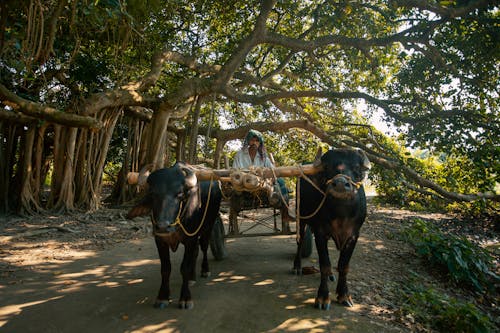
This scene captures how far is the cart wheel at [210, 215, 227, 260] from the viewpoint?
5.25 meters

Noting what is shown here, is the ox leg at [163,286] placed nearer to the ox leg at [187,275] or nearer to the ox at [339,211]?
the ox leg at [187,275]

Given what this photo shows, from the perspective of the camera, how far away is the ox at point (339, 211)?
3638 mm

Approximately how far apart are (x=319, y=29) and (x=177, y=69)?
203 inches

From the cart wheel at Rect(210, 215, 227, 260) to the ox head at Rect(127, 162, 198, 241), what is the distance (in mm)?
1508

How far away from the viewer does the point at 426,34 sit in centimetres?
764

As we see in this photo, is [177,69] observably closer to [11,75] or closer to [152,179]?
[11,75]

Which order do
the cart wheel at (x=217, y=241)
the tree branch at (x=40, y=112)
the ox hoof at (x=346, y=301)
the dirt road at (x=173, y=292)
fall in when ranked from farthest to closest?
the tree branch at (x=40, y=112), the cart wheel at (x=217, y=241), the ox hoof at (x=346, y=301), the dirt road at (x=173, y=292)

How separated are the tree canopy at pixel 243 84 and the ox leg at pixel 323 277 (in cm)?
436

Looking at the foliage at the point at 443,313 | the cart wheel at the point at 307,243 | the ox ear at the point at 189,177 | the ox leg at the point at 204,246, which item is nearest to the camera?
the foliage at the point at 443,313

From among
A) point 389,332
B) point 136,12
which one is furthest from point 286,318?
point 136,12

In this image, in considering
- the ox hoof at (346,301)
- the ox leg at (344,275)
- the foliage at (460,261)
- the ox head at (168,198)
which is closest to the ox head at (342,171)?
the ox leg at (344,275)

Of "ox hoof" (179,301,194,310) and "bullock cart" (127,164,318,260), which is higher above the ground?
"bullock cart" (127,164,318,260)

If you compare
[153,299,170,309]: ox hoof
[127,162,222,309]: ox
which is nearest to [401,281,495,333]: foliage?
[127,162,222,309]: ox

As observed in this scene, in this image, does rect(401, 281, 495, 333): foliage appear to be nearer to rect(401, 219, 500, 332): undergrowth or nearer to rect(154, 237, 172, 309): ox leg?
rect(401, 219, 500, 332): undergrowth
